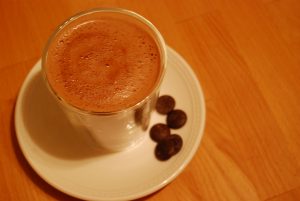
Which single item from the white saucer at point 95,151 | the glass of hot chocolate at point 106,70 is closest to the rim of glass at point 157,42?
the glass of hot chocolate at point 106,70

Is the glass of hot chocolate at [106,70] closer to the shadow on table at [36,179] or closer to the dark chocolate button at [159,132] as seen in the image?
the dark chocolate button at [159,132]

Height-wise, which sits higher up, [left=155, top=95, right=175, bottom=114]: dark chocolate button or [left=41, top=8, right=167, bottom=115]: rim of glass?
[left=41, top=8, right=167, bottom=115]: rim of glass

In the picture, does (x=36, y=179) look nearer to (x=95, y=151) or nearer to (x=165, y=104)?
(x=95, y=151)

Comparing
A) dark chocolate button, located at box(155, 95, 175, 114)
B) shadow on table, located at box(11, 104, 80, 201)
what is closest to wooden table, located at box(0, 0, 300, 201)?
shadow on table, located at box(11, 104, 80, 201)

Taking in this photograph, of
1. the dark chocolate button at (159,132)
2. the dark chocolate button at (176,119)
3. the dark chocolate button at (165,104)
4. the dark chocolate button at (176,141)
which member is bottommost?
the dark chocolate button at (176,141)

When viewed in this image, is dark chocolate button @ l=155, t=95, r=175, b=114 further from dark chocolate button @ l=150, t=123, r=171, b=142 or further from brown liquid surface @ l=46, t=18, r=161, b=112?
brown liquid surface @ l=46, t=18, r=161, b=112

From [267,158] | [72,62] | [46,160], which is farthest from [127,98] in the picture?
[267,158]

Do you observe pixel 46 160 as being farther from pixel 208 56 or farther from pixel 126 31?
pixel 208 56
